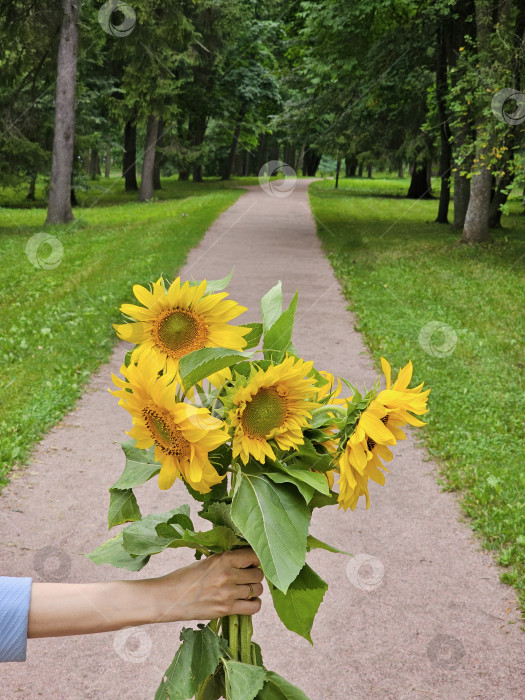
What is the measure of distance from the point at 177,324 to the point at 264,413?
9.3 inches

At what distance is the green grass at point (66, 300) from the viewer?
6.26 metres

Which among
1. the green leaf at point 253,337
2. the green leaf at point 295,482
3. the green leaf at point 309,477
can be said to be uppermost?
the green leaf at point 253,337

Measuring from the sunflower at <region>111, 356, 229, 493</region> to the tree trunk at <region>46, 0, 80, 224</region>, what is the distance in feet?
58.7

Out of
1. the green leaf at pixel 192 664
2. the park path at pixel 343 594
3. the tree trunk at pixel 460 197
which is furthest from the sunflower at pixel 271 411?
the tree trunk at pixel 460 197

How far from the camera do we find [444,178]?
1891 cm

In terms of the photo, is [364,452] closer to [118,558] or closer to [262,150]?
[118,558]

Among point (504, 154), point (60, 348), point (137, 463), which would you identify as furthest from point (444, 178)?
point (137, 463)

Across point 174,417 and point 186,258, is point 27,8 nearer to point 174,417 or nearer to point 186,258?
point 186,258

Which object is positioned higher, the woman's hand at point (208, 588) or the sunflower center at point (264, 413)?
the sunflower center at point (264, 413)

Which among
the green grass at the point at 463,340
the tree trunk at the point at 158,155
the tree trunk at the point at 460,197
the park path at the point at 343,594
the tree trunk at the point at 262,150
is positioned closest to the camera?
the park path at the point at 343,594

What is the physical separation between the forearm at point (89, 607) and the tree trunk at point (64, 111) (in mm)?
17758

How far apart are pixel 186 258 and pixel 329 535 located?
28.9ft

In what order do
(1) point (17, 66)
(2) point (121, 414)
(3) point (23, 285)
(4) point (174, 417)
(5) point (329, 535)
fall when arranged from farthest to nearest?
(1) point (17, 66)
(3) point (23, 285)
(2) point (121, 414)
(5) point (329, 535)
(4) point (174, 417)

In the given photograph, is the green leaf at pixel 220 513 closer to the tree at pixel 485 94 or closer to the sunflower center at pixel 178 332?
the sunflower center at pixel 178 332
